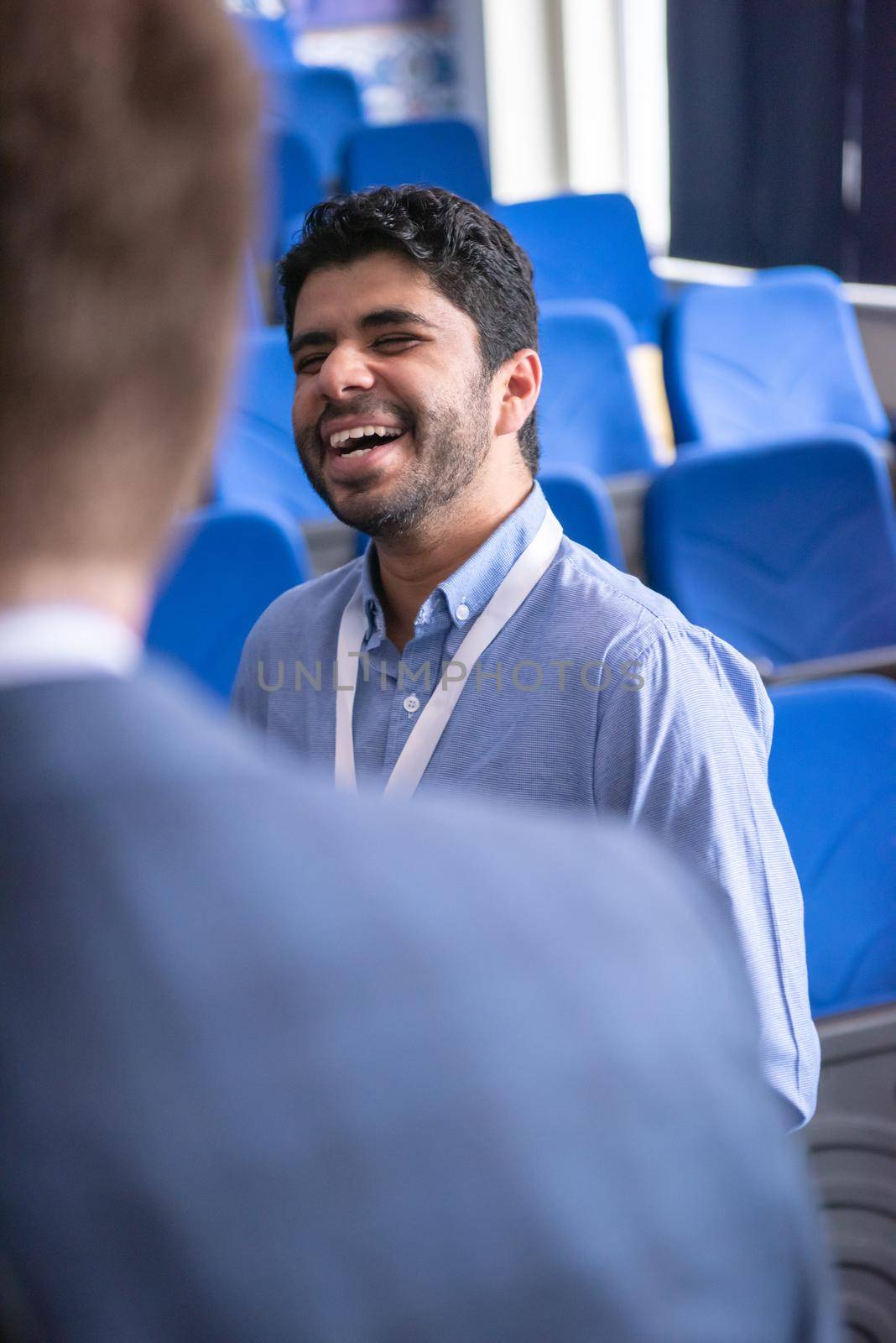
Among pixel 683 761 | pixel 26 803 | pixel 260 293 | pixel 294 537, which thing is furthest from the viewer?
pixel 260 293

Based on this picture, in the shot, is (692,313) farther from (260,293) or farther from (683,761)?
(683,761)

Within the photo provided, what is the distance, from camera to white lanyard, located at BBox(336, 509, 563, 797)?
1516mm

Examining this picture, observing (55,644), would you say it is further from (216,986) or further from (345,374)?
(345,374)

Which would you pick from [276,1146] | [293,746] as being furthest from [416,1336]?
[293,746]

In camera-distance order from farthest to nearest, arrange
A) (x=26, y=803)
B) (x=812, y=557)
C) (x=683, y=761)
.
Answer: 1. (x=812, y=557)
2. (x=683, y=761)
3. (x=26, y=803)

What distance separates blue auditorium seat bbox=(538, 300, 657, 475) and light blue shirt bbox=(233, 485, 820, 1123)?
2193 mm

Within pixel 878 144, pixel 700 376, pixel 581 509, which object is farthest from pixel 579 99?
pixel 581 509

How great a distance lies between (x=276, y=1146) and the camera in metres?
0.41

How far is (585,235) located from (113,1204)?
5.52m

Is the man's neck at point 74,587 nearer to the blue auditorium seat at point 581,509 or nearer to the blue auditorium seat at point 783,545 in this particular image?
the blue auditorium seat at point 581,509

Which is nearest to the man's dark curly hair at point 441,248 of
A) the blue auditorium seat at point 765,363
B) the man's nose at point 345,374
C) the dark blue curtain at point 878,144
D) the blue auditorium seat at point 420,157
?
the man's nose at point 345,374

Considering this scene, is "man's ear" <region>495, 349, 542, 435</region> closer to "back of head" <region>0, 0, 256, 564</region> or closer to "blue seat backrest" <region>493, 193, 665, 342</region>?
"back of head" <region>0, 0, 256, 564</region>

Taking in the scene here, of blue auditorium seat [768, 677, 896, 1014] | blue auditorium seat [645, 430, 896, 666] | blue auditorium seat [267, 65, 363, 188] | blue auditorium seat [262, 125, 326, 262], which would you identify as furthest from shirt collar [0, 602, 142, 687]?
blue auditorium seat [267, 65, 363, 188]

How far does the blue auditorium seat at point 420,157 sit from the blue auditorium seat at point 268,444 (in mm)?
2717
